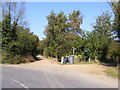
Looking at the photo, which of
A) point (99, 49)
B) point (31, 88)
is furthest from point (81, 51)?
point (31, 88)

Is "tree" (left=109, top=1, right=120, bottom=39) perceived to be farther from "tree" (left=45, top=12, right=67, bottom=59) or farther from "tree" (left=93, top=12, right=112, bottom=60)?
"tree" (left=45, top=12, right=67, bottom=59)

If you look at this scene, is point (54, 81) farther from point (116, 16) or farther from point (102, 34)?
point (102, 34)

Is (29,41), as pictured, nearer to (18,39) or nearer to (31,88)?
(18,39)

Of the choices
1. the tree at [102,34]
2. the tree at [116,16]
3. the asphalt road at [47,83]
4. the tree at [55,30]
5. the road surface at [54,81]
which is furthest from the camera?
the tree at [55,30]

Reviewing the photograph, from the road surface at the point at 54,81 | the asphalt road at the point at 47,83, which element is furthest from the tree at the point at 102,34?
the asphalt road at the point at 47,83

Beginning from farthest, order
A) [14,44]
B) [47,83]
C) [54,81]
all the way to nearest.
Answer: [14,44] < [54,81] < [47,83]

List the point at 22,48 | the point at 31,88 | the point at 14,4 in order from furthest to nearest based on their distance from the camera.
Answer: the point at 14,4 → the point at 22,48 → the point at 31,88

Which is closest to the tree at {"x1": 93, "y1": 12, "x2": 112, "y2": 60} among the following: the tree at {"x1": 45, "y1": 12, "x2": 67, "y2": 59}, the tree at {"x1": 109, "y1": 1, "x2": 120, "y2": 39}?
the tree at {"x1": 109, "y1": 1, "x2": 120, "y2": 39}

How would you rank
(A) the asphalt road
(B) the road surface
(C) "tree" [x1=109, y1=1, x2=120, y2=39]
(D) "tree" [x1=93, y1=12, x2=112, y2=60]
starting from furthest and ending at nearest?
(D) "tree" [x1=93, y1=12, x2=112, y2=60], (C) "tree" [x1=109, y1=1, x2=120, y2=39], (B) the road surface, (A) the asphalt road

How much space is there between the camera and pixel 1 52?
26.8 m

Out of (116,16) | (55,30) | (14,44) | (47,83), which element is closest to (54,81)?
(47,83)

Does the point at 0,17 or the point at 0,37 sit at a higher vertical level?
the point at 0,17

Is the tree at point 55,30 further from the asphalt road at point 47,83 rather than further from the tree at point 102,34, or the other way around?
the asphalt road at point 47,83

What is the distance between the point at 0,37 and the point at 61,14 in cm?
1766
